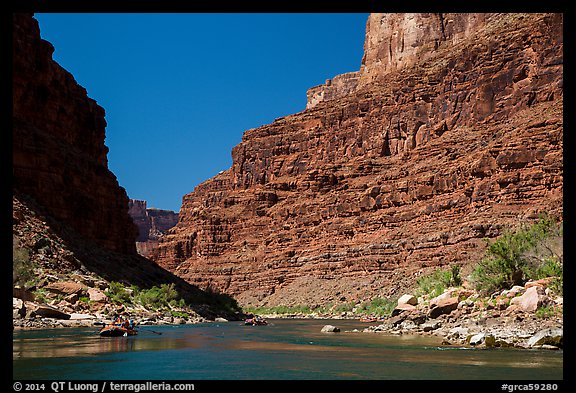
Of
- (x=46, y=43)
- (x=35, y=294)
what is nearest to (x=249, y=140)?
(x=46, y=43)

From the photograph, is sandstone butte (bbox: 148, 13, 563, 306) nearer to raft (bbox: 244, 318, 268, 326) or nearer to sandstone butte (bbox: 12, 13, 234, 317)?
raft (bbox: 244, 318, 268, 326)

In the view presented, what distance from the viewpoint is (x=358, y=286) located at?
7756cm

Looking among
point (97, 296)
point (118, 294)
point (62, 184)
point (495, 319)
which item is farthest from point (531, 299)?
point (62, 184)

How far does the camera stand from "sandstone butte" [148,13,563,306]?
7000 centimetres

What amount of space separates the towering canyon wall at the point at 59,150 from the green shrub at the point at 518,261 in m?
33.5

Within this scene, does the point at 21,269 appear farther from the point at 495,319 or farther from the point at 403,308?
the point at 495,319

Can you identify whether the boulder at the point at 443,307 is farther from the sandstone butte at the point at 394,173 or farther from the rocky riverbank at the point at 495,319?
the sandstone butte at the point at 394,173

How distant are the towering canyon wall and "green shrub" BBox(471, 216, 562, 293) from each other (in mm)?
33524

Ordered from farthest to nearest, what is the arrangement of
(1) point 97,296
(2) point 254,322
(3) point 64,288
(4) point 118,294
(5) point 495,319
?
(2) point 254,322
(4) point 118,294
(1) point 97,296
(3) point 64,288
(5) point 495,319

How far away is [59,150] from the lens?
54.1 metres

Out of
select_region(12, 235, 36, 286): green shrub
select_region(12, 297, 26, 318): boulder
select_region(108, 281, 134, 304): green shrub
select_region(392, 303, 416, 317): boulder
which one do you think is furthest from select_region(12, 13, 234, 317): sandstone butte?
select_region(392, 303, 416, 317): boulder

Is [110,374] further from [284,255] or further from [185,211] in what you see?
[185,211]

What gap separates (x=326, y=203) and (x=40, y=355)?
8296 cm

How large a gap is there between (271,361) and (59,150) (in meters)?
41.0
